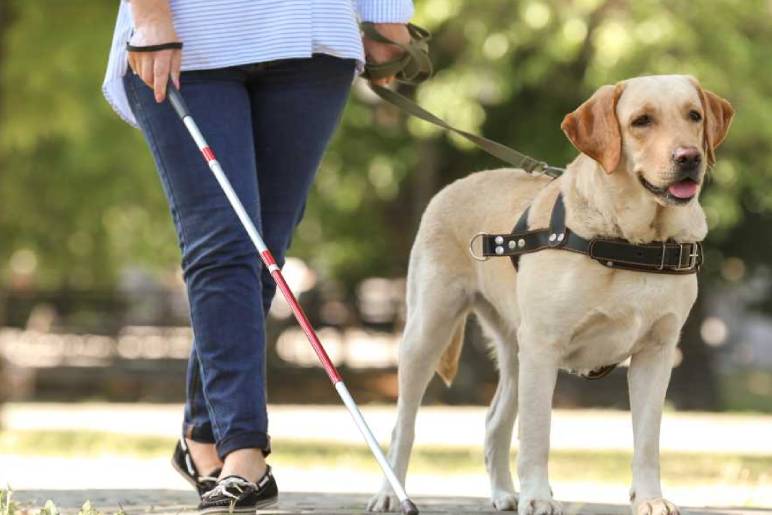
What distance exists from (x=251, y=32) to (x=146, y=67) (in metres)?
0.37

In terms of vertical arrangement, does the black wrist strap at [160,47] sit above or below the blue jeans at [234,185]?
above

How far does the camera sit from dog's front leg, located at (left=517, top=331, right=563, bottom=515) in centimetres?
510

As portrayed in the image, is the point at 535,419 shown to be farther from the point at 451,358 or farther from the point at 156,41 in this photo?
the point at 156,41

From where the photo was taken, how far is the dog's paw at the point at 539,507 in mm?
5023

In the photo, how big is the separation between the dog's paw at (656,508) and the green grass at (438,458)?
3.86 m

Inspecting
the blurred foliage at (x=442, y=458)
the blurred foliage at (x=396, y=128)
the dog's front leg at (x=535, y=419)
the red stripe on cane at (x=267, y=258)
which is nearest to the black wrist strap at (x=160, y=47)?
the red stripe on cane at (x=267, y=258)

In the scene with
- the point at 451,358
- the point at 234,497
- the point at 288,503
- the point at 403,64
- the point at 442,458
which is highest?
the point at 403,64

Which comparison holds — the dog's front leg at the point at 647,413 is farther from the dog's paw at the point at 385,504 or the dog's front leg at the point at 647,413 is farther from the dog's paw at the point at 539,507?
the dog's paw at the point at 385,504

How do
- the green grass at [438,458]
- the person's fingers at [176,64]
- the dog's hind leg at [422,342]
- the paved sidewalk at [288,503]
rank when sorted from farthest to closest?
the green grass at [438,458] < the dog's hind leg at [422,342] < the paved sidewalk at [288,503] < the person's fingers at [176,64]

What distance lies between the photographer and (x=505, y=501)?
5801 millimetres

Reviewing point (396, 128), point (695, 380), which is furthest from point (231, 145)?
point (695, 380)

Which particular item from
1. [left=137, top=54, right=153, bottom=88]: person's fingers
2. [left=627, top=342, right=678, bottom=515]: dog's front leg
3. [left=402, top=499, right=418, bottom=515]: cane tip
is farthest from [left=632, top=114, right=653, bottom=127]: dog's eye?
[left=137, top=54, right=153, bottom=88]: person's fingers

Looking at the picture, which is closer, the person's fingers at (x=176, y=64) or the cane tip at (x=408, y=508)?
the cane tip at (x=408, y=508)

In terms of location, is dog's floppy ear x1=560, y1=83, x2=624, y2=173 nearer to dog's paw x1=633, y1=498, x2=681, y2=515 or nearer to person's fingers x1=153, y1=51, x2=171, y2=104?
dog's paw x1=633, y1=498, x2=681, y2=515
